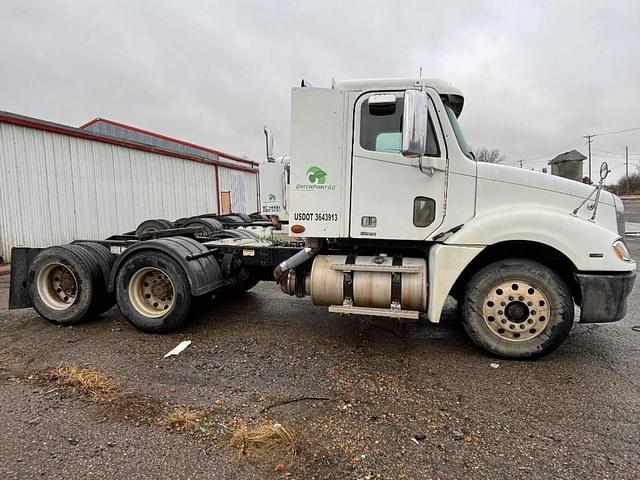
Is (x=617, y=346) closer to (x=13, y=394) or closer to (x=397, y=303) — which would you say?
(x=397, y=303)

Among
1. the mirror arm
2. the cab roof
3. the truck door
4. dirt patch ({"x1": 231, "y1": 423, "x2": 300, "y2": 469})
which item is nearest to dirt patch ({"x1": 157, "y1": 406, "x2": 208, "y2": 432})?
dirt patch ({"x1": 231, "y1": 423, "x2": 300, "y2": 469})

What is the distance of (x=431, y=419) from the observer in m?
2.84

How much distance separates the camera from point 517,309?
3785 mm

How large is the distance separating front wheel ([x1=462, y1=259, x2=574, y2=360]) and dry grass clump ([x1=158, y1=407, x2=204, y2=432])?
265 cm

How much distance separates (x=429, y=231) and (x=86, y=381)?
3492mm

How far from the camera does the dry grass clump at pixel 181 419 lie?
2.74 m

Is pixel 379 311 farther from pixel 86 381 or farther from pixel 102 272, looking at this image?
pixel 102 272

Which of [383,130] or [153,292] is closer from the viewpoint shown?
[383,130]

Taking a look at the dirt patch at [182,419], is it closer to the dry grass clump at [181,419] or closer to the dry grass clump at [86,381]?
the dry grass clump at [181,419]

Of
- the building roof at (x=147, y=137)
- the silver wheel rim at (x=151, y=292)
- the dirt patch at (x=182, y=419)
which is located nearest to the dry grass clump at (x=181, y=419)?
the dirt patch at (x=182, y=419)

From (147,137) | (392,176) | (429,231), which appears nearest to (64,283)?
(392,176)

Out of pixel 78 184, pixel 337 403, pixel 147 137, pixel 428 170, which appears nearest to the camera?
pixel 337 403

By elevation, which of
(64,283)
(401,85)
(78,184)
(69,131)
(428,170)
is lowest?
(64,283)

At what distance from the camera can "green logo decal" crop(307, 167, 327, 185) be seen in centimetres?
413
